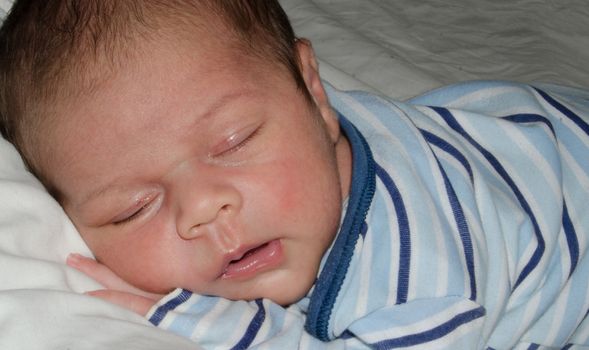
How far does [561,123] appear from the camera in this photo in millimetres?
1497

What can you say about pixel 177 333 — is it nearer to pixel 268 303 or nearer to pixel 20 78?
pixel 268 303

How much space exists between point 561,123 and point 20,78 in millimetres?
891

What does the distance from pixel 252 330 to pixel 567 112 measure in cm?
72

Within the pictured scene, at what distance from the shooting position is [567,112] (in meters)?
1.50

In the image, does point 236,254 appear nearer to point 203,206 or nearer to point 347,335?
point 203,206

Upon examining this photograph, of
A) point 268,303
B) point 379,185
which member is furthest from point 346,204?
point 268,303

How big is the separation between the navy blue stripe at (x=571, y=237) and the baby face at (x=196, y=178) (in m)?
0.43

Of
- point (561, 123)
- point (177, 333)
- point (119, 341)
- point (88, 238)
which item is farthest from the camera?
point (561, 123)

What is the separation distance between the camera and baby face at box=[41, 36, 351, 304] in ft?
3.63

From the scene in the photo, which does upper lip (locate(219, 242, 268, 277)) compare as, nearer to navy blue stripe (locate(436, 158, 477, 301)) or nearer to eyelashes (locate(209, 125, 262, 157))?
eyelashes (locate(209, 125, 262, 157))

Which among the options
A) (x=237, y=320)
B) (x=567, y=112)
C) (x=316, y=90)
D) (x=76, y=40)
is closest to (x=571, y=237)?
(x=567, y=112)

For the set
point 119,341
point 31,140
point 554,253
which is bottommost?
point 554,253

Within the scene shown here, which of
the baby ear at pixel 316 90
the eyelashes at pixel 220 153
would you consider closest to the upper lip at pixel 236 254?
the eyelashes at pixel 220 153

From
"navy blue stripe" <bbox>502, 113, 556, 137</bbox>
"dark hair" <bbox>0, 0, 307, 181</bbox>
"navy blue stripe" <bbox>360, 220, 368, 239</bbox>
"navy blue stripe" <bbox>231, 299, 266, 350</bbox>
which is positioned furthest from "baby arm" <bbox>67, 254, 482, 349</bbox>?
"navy blue stripe" <bbox>502, 113, 556, 137</bbox>
